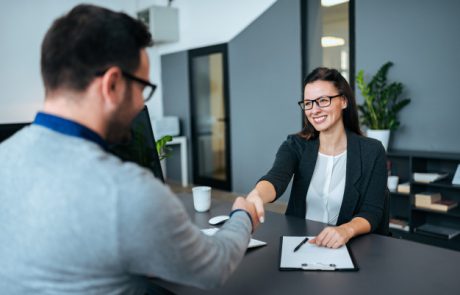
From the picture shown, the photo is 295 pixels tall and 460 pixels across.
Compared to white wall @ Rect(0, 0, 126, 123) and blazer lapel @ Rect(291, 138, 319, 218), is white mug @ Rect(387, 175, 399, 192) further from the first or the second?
white wall @ Rect(0, 0, 126, 123)

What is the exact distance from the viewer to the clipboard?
1.14 m

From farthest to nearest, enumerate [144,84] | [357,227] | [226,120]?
[226,120] → [357,227] → [144,84]

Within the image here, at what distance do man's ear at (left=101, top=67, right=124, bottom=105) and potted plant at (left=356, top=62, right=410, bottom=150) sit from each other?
3.29 m

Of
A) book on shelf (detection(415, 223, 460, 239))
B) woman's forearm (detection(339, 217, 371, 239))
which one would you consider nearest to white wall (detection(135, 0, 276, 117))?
book on shelf (detection(415, 223, 460, 239))

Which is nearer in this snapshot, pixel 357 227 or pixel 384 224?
pixel 357 227

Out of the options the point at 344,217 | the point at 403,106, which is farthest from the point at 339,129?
the point at 403,106

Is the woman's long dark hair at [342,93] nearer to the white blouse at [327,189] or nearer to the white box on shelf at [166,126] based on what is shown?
the white blouse at [327,189]

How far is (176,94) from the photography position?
21.4 feet

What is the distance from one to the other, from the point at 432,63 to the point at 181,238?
3595mm

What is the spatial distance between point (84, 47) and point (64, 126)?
0.16m

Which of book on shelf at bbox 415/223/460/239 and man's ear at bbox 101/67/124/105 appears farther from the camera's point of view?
book on shelf at bbox 415/223/460/239

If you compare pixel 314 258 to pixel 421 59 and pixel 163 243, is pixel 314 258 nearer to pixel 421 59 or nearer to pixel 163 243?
pixel 163 243

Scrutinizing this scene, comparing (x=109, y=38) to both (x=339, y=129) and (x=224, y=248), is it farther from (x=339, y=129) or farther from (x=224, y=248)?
(x=339, y=129)

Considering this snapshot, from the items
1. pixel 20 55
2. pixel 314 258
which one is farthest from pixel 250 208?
pixel 20 55
